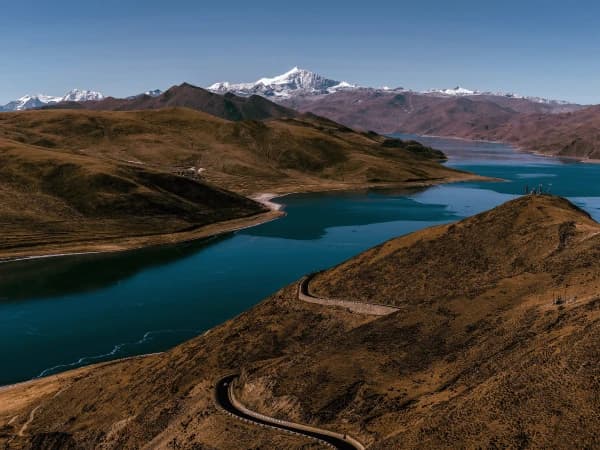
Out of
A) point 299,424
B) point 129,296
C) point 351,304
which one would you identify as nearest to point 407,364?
point 299,424

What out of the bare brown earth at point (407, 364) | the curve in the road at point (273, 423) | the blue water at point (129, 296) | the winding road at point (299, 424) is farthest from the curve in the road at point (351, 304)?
the blue water at point (129, 296)

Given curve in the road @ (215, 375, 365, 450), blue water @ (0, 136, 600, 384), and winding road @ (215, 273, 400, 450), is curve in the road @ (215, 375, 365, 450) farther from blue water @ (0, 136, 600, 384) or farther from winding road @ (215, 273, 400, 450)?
blue water @ (0, 136, 600, 384)

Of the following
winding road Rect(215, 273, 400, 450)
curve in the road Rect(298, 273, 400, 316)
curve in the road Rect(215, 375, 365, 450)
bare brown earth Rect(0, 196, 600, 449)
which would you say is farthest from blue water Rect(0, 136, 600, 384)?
curve in the road Rect(215, 375, 365, 450)

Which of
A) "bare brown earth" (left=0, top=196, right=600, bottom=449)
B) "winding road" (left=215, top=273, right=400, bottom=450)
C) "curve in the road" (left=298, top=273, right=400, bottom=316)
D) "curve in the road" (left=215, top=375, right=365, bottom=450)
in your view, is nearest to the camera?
"bare brown earth" (left=0, top=196, right=600, bottom=449)

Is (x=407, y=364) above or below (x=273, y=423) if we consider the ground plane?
above

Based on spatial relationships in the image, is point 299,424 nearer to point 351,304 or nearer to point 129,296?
point 351,304

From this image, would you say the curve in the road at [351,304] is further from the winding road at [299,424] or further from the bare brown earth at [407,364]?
the bare brown earth at [407,364]
